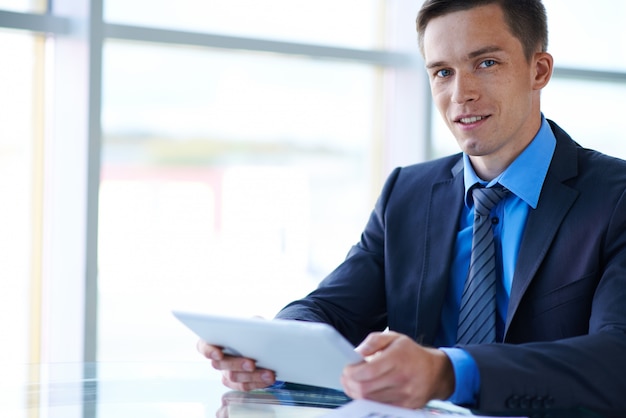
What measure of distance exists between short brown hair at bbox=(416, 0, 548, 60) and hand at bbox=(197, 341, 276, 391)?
104cm

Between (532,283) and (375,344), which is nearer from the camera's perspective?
(375,344)

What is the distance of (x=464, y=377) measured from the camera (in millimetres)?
1434

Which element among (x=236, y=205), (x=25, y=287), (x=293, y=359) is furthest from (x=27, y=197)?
(x=293, y=359)

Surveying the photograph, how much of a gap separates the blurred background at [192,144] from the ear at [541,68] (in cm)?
191

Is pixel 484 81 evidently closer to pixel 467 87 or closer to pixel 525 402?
pixel 467 87

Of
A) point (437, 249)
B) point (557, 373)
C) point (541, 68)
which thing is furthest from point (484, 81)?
point (557, 373)

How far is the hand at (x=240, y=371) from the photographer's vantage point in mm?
1587

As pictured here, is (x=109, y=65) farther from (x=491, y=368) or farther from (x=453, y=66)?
(x=491, y=368)

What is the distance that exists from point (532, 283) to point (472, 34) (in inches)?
24.9

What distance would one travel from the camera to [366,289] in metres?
2.22

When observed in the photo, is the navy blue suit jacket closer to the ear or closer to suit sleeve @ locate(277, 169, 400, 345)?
suit sleeve @ locate(277, 169, 400, 345)

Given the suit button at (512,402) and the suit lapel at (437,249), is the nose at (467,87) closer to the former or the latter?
the suit lapel at (437,249)

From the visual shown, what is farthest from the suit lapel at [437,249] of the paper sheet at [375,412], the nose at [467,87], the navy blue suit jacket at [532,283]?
the paper sheet at [375,412]

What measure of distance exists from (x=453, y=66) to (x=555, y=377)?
873mm
